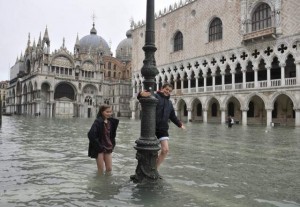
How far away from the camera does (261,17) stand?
3353 cm

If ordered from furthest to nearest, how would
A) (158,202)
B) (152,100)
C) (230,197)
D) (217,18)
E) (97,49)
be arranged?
(97,49)
(217,18)
(152,100)
(230,197)
(158,202)

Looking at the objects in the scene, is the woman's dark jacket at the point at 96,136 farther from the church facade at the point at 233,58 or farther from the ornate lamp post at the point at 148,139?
the church facade at the point at 233,58

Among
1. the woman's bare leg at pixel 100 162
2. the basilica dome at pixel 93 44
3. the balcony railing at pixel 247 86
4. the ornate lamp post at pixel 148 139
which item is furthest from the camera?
the basilica dome at pixel 93 44

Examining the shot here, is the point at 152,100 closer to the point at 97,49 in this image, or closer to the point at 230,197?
the point at 230,197

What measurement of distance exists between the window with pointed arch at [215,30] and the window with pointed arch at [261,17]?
4.60 m

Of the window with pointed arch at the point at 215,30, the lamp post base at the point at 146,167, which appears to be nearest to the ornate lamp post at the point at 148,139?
the lamp post base at the point at 146,167

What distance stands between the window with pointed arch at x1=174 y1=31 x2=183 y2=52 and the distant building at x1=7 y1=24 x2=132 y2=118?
27701 mm

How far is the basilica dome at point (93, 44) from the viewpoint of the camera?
260 ft

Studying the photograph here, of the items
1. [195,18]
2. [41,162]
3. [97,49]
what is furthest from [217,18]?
[97,49]

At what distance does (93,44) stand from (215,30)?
156 ft

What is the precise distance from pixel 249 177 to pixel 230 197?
153 centimetres

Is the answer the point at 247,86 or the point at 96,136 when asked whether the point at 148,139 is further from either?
the point at 247,86

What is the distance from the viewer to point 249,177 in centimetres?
579

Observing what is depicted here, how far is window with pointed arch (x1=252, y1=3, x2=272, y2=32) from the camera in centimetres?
3272
